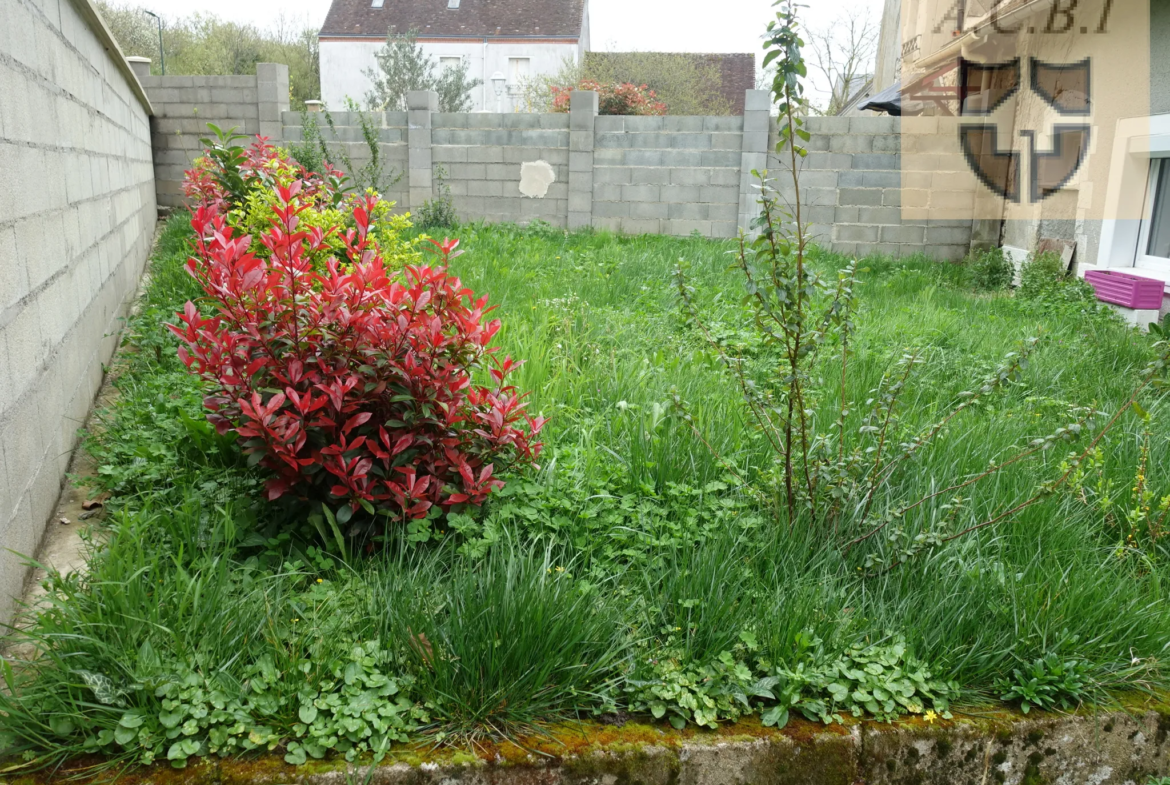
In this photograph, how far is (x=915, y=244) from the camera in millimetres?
10000

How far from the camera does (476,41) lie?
110 feet

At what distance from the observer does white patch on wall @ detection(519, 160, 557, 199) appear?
10.9m

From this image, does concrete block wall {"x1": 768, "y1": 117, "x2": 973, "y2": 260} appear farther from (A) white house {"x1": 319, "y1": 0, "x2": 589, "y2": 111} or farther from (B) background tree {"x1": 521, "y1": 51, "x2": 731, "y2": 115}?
(A) white house {"x1": 319, "y1": 0, "x2": 589, "y2": 111}

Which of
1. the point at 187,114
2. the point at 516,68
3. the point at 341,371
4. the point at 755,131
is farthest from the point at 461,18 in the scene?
the point at 341,371

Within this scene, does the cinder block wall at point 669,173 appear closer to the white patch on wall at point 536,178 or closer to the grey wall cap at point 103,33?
the white patch on wall at point 536,178

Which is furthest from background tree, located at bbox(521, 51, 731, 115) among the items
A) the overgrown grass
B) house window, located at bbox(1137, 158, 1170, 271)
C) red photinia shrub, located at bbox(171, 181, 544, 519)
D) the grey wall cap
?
red photinia shrub, located at bbox(171, 181, 544, 519)

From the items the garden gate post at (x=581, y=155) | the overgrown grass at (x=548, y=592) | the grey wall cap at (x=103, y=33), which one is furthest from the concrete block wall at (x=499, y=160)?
the overgrown grass at (x=548, y=592)

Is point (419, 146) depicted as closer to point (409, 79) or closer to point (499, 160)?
point (499, 160)

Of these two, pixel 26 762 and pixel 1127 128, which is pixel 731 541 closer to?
pixel 26 762

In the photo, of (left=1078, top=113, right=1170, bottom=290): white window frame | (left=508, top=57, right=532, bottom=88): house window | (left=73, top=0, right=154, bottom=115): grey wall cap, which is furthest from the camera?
(left=508, top=57, right=532, bottom=88): house window

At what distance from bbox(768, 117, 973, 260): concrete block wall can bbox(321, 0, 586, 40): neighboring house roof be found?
25.7m

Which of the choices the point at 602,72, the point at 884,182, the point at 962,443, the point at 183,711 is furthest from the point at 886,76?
the point at 183,711

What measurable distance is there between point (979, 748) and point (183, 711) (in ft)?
5.68

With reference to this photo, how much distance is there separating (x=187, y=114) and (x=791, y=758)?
512 inches
